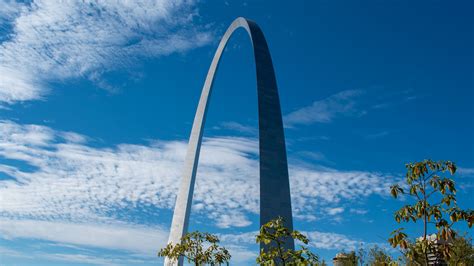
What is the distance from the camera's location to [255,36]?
30500 mm

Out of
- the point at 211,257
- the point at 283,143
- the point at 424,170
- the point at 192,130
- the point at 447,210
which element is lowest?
the point at 447,210

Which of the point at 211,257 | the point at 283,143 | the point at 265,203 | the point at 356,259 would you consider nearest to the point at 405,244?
the point at 211,257

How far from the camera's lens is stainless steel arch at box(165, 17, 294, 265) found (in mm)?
23734

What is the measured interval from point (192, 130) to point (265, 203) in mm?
15678

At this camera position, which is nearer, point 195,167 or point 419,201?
point 419,201

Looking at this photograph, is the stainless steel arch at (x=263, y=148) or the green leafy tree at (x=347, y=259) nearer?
the stainless steel arch at (x=263, y=148)

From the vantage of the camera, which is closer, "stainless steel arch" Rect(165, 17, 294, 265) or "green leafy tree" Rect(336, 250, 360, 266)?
"stainless steel arch" Rect(165, 17, 294, 265)

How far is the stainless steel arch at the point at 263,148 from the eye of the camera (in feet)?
77.9

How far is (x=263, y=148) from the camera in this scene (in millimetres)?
25297

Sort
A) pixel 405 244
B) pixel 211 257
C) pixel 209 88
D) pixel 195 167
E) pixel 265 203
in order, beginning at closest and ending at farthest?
pixel 405 244
pixel 211 257
pixel 265 203
pixel 195 167
pixel 209 88

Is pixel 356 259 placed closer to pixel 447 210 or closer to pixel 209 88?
pixel 209 88

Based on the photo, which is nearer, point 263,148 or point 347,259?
point 263,148

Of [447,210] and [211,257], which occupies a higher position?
[211,257]

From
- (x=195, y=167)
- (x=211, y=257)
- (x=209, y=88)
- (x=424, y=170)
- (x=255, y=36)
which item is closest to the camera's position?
(x=424, y=170)
